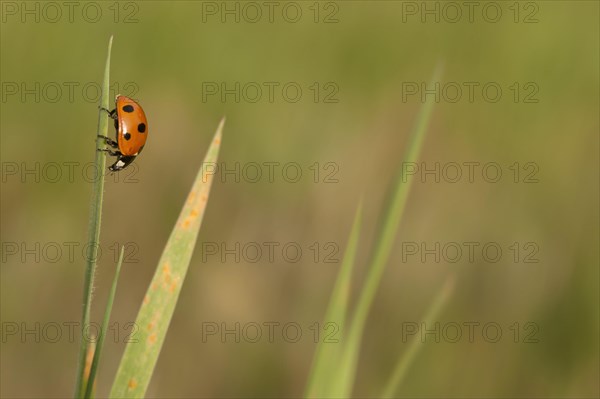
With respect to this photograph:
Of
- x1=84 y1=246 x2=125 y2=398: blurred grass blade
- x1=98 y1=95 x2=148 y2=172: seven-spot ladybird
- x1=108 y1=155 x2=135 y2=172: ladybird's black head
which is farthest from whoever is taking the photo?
x1=108 y1=155 x2=135 y2=172: ladybird's black head

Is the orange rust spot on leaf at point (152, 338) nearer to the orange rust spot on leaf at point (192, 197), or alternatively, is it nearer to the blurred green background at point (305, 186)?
the orange rust spot on leaf at point (192, 197)

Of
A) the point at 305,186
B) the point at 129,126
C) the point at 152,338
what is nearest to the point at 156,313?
the point at 152,338

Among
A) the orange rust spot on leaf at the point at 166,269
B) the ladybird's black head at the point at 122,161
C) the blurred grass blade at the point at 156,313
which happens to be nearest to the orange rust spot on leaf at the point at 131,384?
the blurred grass blade at the point at 156,313

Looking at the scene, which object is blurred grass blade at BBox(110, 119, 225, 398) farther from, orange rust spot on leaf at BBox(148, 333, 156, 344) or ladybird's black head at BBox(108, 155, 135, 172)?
ladybird's black head at BBox(108, 155, 135, 172)

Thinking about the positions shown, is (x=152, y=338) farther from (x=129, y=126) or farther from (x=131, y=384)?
(x=129, y=126)

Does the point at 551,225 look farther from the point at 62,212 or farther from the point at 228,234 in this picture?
the point at 62,212

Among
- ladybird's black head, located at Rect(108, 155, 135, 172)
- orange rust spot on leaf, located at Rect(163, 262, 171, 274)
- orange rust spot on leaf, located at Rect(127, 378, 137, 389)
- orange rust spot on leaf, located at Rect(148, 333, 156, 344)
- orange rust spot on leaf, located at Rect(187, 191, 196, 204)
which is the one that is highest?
ladybird's black head, located at Rect(108, 155, 135, 172)

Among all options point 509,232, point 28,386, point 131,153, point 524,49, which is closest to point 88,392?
point 131,153

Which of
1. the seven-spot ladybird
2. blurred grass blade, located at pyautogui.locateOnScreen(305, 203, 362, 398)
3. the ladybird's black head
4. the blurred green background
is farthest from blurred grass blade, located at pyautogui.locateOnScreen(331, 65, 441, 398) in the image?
the blurred green background
